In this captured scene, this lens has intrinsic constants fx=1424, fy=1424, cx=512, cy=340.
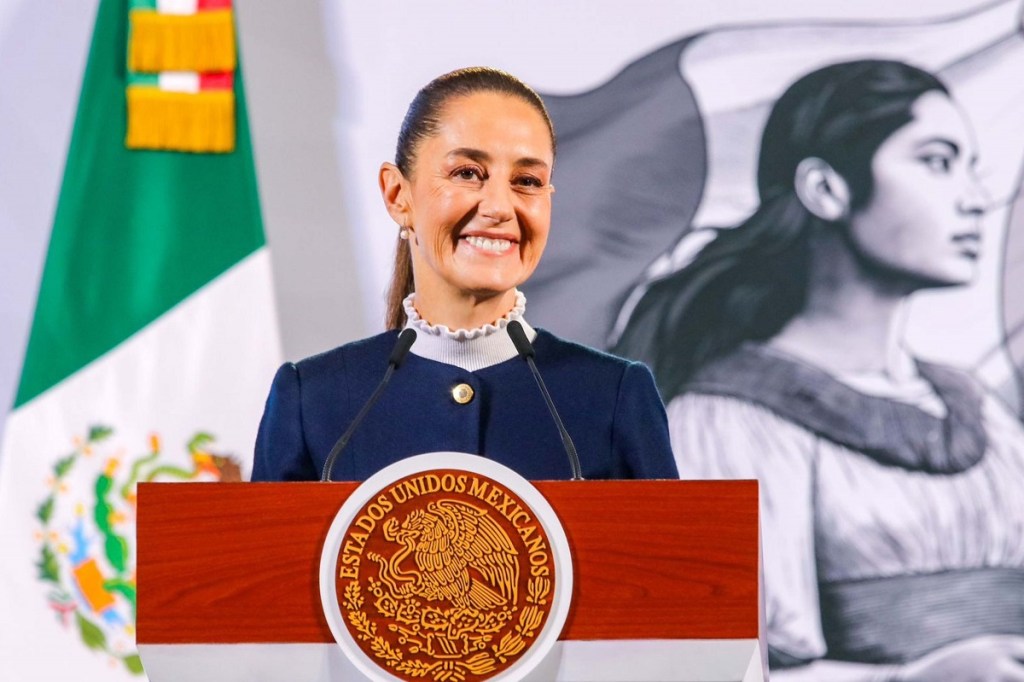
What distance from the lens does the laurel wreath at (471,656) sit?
1566 millimetres

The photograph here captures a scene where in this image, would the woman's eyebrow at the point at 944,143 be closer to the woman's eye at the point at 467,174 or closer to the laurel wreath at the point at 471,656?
the woman's eye at the point at 467,174

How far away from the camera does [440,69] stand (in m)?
3.86

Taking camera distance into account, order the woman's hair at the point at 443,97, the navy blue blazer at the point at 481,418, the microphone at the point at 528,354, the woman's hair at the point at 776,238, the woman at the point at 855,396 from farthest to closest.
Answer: the woman's hair at the point at 776,238, the woman at the point at 855,396, the woman's hair at the point at 443,97, the navy blue blazer at the point at 481,418, the microphone at the point at 528,354

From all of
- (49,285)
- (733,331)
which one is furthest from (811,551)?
(49,285)

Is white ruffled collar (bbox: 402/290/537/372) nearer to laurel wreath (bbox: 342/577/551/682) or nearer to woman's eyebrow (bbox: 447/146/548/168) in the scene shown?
woman's eyebrow (bbox: 447/146/548/168)

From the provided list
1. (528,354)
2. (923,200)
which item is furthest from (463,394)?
(923,200)

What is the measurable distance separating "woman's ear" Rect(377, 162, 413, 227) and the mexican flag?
1.54 meters

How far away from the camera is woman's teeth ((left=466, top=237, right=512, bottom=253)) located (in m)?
2.15

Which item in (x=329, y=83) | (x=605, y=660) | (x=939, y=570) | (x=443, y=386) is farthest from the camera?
(x=329, y=83)

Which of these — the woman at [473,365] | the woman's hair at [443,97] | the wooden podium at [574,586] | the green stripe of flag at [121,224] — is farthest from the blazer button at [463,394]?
the green stripe of flag at [121,224]

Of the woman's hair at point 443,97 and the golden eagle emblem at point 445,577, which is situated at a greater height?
the woman's hair at point 443,97

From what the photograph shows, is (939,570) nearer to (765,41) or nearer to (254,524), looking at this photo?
(765,41)

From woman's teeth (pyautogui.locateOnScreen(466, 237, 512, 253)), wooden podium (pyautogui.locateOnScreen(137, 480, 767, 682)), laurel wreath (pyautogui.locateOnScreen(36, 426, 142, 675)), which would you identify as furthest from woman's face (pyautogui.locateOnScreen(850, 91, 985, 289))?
wooden podium (pyautogui.locateOnScreen(137, 480, 767, 682))

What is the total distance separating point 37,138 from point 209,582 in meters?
2.48
